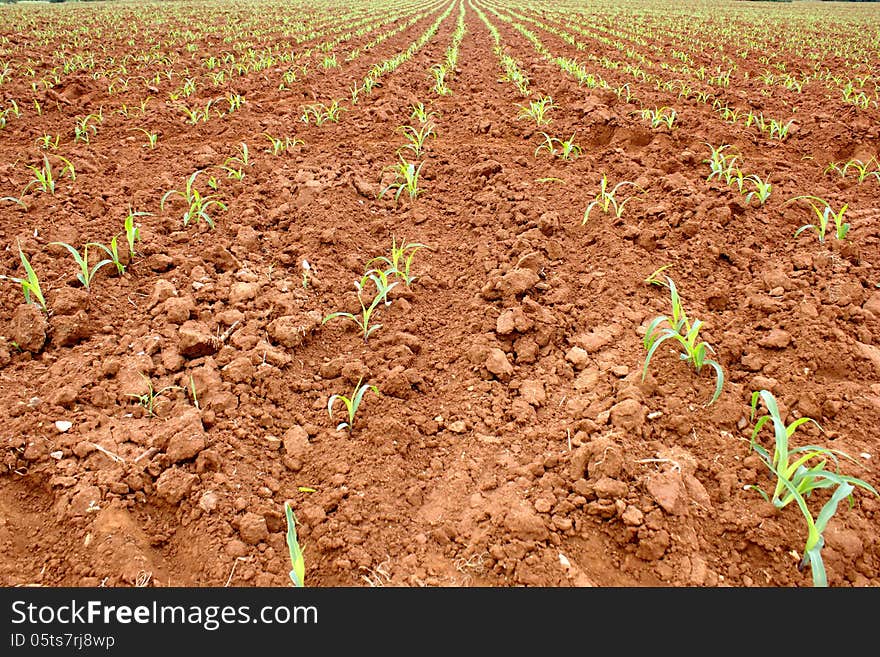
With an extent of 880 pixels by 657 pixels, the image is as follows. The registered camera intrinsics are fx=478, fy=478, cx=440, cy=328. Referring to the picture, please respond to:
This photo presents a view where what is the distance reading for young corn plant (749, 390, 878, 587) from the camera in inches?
49.1

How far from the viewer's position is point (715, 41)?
489 inches

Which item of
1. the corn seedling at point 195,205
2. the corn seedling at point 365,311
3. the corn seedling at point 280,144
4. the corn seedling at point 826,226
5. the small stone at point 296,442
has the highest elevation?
the corn seedling at point 280,144

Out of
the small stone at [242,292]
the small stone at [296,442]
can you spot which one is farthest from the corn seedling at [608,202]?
the small stone at [296,442]

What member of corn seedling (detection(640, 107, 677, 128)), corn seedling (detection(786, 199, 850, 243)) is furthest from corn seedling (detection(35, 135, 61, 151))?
corn seedling (detection(786, 199, 850, 243))

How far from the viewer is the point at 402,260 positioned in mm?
2836

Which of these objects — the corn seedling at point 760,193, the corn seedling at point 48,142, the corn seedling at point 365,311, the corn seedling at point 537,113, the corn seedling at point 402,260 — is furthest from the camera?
the corn seedling at point 537,113

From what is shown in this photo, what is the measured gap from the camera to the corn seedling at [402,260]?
256cm

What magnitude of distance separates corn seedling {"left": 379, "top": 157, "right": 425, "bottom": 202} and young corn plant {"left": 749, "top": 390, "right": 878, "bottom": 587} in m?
2.45

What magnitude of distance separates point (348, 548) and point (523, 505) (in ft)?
1.88

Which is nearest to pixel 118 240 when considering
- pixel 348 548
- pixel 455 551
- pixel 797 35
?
pixel 348 548

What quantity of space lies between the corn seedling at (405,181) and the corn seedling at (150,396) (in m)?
1.96

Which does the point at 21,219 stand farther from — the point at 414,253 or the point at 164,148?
the point at 414,253

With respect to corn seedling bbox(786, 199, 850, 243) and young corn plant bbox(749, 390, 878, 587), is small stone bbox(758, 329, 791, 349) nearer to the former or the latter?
young corn plant bbox(749, 390, 878, 587)

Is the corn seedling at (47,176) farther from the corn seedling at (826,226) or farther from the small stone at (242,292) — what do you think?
the corn seedling at (826,226)
